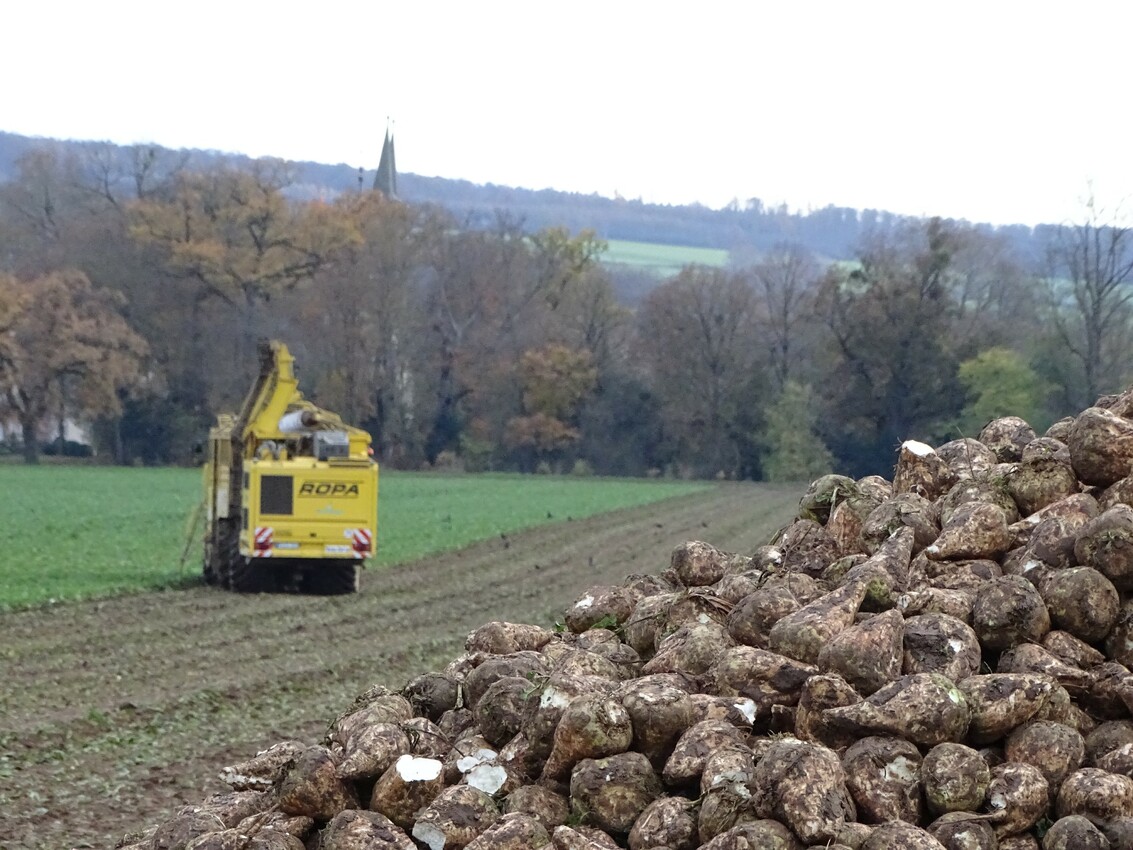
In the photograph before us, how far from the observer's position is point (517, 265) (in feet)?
232

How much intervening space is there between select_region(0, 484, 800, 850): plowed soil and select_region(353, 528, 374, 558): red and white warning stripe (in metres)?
0.81

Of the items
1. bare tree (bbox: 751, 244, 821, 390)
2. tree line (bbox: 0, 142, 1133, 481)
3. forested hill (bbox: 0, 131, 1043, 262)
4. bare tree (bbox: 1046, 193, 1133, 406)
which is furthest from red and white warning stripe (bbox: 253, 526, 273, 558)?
forested hill (bbox: 0, 131, 1043, 262)

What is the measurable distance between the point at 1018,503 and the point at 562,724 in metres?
2.14

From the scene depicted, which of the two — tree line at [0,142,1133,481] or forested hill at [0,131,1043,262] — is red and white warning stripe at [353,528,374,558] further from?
forested hill at [0,131,1043,262]

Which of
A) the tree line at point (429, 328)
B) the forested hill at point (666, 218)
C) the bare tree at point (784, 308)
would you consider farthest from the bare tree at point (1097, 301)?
the forested hill at point (666, 218)

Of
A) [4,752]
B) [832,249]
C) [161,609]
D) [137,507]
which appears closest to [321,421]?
[161,609]

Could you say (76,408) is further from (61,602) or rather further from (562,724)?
(562,724)

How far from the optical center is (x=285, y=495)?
18359 mm

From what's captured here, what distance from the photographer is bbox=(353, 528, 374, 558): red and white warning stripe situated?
735 inches

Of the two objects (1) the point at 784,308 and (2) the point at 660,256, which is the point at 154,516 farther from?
(2) the point at 660,256

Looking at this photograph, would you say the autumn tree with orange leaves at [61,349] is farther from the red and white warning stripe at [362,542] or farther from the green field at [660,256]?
the green field at [660,256]

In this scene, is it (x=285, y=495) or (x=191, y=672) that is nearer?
(x=191, y=672)

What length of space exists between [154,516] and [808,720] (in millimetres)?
33071

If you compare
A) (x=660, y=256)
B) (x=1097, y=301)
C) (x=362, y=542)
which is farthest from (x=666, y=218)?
(x=362, y=542)
